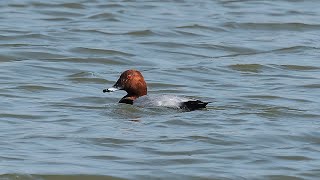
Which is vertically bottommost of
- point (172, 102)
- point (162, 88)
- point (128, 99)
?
point (162, 88)

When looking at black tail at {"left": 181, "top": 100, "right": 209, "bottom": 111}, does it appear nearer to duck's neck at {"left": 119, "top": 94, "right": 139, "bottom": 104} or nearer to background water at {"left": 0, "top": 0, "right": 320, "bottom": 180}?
background water at {"left": 0, "top": 0, "right": 320, "bottom": 180}

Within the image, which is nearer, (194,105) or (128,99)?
(194,105)

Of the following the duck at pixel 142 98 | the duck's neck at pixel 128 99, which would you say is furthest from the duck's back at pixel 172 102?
the duck's neck at pixel 128 99

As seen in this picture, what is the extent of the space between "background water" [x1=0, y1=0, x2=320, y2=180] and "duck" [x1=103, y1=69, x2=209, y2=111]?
0.09m

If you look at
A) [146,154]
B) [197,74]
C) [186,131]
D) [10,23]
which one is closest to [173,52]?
[197,74]

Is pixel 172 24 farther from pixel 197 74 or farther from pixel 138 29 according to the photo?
pixel 197 74

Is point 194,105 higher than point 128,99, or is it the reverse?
point 194,105

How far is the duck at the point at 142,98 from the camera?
40.9ft

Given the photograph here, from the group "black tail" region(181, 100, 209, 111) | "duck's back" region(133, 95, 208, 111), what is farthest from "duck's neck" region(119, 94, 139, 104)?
"black tail" region(181, 100, 209, 111)

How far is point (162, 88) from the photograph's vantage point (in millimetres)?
14688

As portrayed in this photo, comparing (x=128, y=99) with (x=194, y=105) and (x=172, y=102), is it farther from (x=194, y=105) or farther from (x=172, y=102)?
(x=194, y=105)

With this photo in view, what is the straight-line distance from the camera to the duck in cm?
1248

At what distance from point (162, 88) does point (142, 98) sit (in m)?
1.77

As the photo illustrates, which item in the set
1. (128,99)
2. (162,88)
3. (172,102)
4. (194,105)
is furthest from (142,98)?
(162,88)
